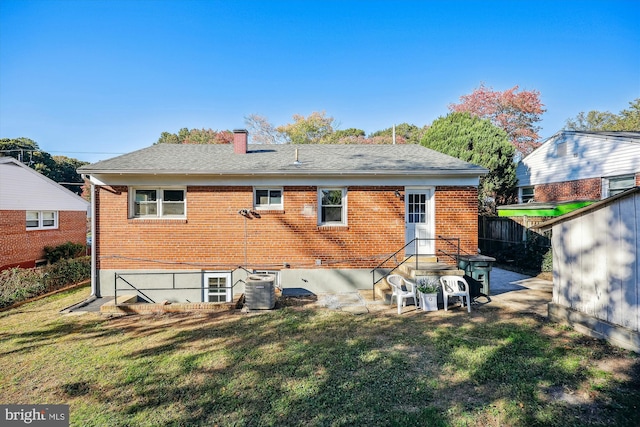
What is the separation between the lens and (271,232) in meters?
9.48

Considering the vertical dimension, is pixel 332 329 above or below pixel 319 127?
below

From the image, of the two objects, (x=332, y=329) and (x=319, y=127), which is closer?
(x=332, y=329)

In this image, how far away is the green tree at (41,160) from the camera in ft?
100

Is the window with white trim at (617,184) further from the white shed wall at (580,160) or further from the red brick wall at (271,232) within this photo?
the red brick wall at (271,232)

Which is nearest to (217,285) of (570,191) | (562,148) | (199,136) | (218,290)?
(218,290)

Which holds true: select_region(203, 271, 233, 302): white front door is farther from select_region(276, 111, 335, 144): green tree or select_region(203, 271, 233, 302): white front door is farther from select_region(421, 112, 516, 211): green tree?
select_region(276, 111, 335, 144): green tree

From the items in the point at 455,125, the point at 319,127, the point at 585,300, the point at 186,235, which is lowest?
the point at 585,300

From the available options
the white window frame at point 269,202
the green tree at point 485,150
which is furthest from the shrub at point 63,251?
the green tree at point 485,150

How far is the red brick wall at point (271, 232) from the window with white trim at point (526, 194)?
1134 centimetres

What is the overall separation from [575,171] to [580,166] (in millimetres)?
313

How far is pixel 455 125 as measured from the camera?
18453mm

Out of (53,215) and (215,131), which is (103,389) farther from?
(215,131)

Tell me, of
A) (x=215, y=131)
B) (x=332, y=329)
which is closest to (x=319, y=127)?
(x=215, y=131)

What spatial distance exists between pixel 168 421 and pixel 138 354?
2358 mm
